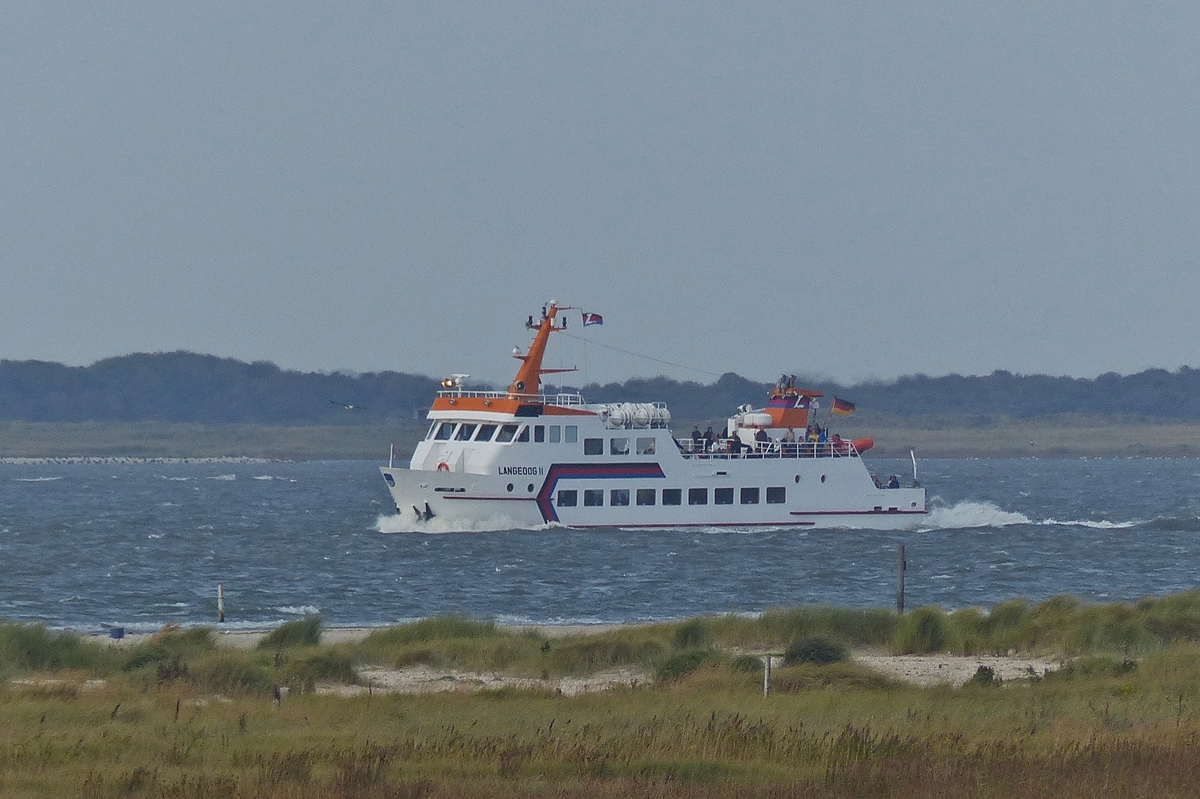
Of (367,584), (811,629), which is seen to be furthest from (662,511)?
(811,629)

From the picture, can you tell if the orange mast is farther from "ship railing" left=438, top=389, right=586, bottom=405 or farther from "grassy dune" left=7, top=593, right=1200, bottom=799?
"grassy dune" left=7, top=593, right=1200, bottom=799

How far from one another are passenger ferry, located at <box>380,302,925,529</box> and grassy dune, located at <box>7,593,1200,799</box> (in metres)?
22.0

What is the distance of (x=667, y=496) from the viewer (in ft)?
153

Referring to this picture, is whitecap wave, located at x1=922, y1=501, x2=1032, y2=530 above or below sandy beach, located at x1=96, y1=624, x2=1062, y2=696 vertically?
below

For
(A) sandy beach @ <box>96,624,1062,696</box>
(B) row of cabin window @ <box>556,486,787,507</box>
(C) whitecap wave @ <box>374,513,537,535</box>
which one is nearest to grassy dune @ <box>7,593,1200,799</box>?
(A) sandy beach @ <box>96,624,1062,696</box>

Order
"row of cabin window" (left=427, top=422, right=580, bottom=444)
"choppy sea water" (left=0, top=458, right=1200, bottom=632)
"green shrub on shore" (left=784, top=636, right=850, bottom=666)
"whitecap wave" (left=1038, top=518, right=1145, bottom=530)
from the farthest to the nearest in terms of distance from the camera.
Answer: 1. "whitecap wave" (left=1038, top=518, right=1145, bottom=530)
2. "row of cabin window" (left=427, top=422, right=580, bottom=444)
3. "choppy sea water" (left=0, top=458, right=1200, bottom=632)
4. "green shrub on shore" (left=784, top=636, right=850, bottom=666)

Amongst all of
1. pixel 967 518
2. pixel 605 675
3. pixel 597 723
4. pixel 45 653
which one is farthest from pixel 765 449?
pixel 597 723

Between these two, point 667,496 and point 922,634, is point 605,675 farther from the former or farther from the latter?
point 667,496

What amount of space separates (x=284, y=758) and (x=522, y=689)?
5.14 m

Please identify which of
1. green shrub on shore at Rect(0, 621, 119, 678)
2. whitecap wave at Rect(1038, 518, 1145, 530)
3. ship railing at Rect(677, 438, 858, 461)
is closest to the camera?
green shrub on shore at Rect(0, 621, 119, 678)

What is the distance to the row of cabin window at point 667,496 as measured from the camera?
45.6 meters

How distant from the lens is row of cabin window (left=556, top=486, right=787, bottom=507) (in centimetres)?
4556

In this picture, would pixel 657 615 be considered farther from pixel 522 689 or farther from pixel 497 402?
pixel 497 402

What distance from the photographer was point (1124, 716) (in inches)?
575
